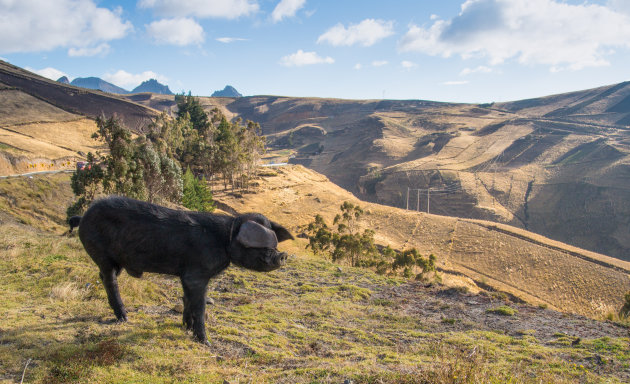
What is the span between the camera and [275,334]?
7.93 metres

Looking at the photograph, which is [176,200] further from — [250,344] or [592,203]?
[592,203]

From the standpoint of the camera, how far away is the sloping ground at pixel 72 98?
90625 millimetres

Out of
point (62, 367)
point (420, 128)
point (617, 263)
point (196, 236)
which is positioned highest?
point (420, 128)

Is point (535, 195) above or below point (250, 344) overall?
below

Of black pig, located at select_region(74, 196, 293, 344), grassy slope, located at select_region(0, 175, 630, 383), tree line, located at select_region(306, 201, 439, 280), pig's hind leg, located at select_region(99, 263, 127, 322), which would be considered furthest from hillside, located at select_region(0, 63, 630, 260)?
black pig, located at select_region(74, 196, 293, 344)

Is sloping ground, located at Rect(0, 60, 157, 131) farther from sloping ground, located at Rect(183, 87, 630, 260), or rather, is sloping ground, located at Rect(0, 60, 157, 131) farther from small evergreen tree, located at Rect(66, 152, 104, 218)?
small evergreen tree, located at Rect(66, 152, 104, 218)

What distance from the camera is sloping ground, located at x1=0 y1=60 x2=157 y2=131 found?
90.6m

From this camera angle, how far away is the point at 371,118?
6649 inches

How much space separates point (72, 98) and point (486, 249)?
369 feet

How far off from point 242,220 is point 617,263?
203 ft

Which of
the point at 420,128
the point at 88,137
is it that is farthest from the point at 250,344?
the point at 420,128

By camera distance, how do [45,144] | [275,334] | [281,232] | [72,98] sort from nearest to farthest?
[281,232]
[275,334]
[45,144]
[72,98]

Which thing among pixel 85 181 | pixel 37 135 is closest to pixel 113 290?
pixel 85 181

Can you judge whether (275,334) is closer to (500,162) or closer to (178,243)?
(178,243)
